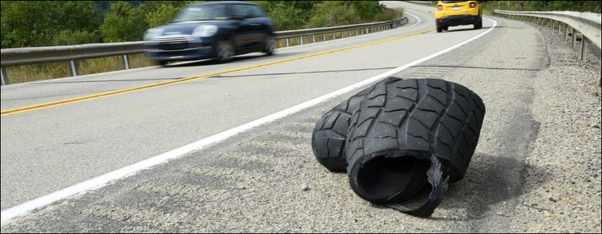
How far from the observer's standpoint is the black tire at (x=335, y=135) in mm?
3018

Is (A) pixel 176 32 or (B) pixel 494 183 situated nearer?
(B) pixel 494 183

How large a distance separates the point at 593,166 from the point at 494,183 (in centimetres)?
68

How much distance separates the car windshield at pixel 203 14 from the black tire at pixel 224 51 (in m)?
0.76

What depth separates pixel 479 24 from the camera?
81.5 ft

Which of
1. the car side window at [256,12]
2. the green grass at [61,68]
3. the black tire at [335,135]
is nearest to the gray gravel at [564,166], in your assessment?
the black tire at [335,135]

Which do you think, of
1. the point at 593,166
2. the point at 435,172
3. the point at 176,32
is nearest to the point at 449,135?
the point at 435,172

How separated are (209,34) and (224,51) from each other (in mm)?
572

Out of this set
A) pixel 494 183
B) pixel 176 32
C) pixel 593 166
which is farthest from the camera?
pixel 176 32

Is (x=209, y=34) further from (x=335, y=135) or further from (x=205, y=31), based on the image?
(x=335, y=135)

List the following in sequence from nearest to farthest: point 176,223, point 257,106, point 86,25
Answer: point 176,223
point 257,106
point 86,25

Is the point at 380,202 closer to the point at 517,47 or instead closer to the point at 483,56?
the point at 483,56

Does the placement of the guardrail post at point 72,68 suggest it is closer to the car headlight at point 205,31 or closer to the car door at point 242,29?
the car headlight at point 205,31

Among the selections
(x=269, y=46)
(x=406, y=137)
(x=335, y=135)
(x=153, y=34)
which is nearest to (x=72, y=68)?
(x=153, y=34)

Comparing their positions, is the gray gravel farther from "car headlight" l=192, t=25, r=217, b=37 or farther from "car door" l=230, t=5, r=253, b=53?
"car door" l=230, t=5, r=253, b=53
